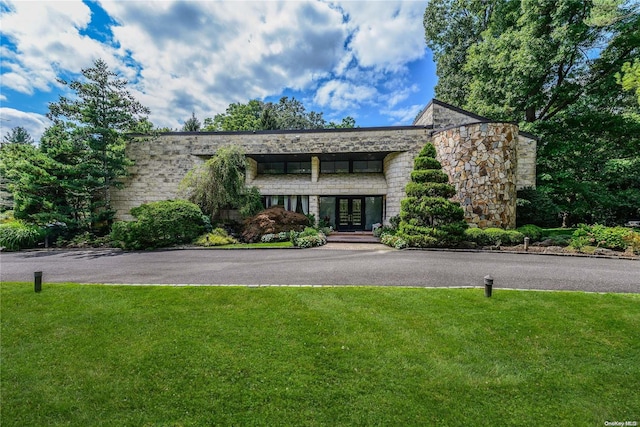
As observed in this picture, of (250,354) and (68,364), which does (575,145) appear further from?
(68,364)

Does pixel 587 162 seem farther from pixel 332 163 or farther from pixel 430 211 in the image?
pixel 332 163

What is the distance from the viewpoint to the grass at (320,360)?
2789mm

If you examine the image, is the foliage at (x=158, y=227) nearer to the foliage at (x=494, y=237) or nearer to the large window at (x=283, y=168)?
the large window at (x=283, y=168)

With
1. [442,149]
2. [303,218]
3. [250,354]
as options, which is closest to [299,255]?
[303,218]

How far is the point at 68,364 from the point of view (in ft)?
11.4

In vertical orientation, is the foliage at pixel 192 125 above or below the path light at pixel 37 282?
above

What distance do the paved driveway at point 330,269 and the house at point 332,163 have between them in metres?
5.59

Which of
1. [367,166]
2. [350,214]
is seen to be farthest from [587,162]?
[350,214]

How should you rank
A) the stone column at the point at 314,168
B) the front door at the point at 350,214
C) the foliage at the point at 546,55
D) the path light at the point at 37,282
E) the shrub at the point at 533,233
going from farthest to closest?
1. the front door at the point at 350,214
2. the stone column at the point at 314,168
3. the foliage at the point at 546,55
4. the shrub at the point at 533,233
5. the path light at the point at 37,282

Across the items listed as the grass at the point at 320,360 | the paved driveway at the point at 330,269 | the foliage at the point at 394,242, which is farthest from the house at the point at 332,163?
the grass at the point at 320,360

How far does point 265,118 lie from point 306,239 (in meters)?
21.1

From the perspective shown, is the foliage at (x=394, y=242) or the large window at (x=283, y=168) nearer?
the foliage at (x=394, y=242)

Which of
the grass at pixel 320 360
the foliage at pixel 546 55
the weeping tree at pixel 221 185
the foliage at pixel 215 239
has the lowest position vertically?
the grass at pixel 320 360

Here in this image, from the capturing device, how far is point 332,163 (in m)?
18.1
